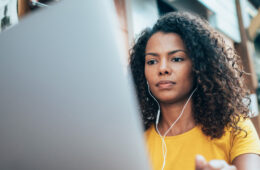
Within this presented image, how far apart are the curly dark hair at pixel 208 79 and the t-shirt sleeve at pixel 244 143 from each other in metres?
0.04

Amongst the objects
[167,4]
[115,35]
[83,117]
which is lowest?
[83,117]

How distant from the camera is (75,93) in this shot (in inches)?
14.4

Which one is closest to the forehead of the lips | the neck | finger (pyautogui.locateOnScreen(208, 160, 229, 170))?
the lips

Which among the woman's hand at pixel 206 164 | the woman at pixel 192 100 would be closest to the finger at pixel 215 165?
the woman's hand at pixel 206 164

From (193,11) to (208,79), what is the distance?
188 centimetres

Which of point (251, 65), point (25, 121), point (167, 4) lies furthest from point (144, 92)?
point (251, 65)

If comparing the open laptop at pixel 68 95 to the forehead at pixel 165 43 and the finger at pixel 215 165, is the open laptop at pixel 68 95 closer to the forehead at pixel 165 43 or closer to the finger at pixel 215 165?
the finger at pixel 215 165

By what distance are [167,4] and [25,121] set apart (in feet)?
7.58

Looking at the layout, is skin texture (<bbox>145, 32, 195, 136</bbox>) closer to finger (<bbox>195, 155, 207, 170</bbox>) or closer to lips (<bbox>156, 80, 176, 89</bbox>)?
lips (<bbox>156, 80, 176, 89</bbox>)

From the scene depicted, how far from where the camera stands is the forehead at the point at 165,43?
1.06 meters

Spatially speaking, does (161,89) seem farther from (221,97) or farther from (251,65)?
(251,65)

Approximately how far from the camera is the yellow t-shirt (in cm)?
93

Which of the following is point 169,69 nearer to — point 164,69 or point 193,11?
point 164,69

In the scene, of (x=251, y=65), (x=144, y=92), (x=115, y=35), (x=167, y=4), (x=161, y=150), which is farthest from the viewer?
(x=251, y=65)
